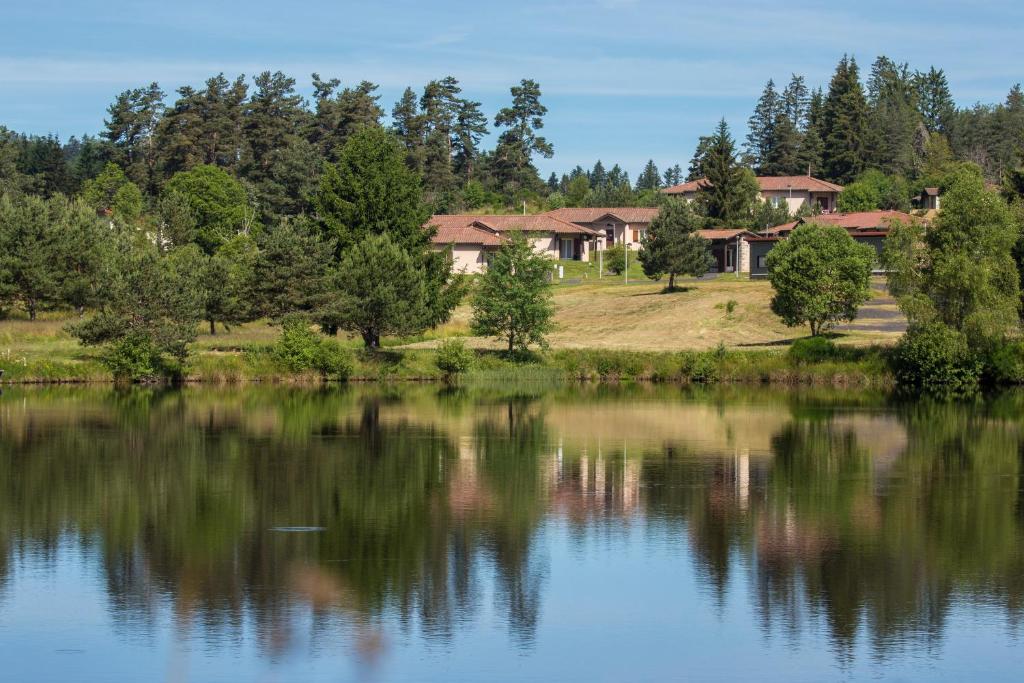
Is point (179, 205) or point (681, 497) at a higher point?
point (179, 205)

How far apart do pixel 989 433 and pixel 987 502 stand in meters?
16.1

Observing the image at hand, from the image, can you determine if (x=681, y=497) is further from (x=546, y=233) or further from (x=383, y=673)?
(x=546, y=233)

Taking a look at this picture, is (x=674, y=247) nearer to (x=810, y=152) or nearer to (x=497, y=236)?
(x=497, y=236)

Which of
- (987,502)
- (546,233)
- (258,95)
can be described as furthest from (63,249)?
(258,95)

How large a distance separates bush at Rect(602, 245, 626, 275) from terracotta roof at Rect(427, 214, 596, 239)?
4512mm

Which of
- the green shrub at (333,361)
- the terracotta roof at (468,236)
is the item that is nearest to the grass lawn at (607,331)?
the green shrub at (333,361)

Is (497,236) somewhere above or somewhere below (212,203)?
below

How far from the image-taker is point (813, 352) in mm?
75125

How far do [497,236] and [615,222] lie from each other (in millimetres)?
21956

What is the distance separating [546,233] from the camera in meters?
129

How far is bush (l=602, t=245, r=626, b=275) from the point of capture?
12500 cm

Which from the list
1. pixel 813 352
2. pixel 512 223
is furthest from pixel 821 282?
Result: pixel 512 223

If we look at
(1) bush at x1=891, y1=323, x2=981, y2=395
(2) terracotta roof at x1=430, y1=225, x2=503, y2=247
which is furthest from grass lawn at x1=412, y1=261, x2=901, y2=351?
(2) terracotta roof at x1=430, y1=225, x2=503, y2=247

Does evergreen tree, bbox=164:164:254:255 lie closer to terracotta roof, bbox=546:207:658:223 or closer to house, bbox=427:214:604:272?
house, bbox=427:214:604:272
